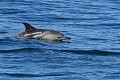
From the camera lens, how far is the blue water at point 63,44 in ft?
74.0

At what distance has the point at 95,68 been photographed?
23.1 m

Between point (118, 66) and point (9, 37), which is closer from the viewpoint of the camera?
point (118, 66)

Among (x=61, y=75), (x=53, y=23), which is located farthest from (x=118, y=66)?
(x=53, y=23)

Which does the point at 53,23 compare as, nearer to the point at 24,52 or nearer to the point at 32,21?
the point at 32,21

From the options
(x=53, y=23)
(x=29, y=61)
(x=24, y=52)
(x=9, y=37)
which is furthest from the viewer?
(x=53, y=23)

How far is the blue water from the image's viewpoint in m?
22.5

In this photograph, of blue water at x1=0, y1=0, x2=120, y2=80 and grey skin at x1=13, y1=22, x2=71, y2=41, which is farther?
grey skin at x1=13, y1=22, x2=71, y2=41

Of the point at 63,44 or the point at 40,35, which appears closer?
the point at 63,44

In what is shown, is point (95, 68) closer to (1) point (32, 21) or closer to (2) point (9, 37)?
(2) point (9, 37)

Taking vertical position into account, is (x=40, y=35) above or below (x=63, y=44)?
above

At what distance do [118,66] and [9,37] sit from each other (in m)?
6.53

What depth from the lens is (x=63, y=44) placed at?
2766 centimetres

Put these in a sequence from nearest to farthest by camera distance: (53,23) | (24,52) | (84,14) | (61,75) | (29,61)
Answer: (61,75)
(29,61)
(24,52)
(53,23)
(84,14)

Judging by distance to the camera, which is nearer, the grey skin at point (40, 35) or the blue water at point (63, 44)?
the blue water at point (63, 44)
